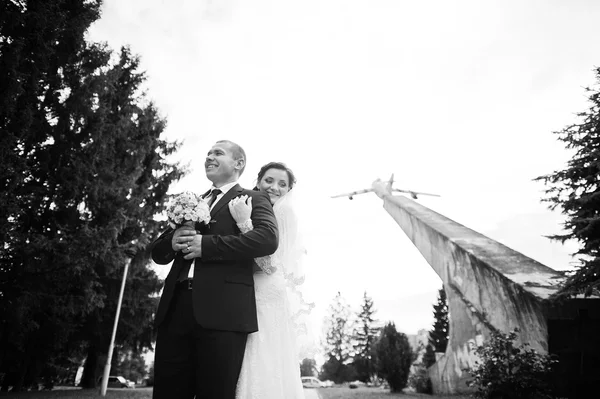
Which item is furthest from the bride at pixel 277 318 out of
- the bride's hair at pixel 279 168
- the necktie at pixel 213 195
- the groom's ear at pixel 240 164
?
the bride's hair at pixel 279 168

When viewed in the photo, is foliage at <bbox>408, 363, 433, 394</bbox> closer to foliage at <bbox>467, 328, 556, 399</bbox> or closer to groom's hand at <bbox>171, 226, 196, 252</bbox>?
foliage at <bbox>467, 328, 556, 399</bbox>

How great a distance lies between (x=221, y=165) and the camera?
2.69 m

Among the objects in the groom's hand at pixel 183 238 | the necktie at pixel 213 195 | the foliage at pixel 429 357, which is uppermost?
the necktie at pixel 213 195

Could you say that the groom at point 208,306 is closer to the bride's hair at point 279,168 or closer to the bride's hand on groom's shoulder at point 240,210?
the bride's hand on groom's shoulder at point 240,210

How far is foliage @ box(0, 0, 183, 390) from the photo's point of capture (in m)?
9.54

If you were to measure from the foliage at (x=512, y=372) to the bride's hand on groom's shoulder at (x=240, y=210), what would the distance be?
5.63 metres

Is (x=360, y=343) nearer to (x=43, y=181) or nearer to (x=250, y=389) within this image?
(x=43, y=181)

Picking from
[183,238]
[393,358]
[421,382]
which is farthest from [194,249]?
[393,358]

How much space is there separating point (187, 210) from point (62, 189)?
11110mm

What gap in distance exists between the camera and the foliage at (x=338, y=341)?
51312 mm

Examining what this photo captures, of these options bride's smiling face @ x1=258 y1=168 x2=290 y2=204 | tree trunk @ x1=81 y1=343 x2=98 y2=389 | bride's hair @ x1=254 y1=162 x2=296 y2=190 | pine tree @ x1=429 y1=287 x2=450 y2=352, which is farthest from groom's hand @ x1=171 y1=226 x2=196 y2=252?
pine tree @ x1=429 y1=287 x2=450 y2=352

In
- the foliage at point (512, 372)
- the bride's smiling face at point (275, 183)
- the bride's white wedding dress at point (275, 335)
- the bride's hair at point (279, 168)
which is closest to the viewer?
the bride's white wedding dress at point (275, 335)

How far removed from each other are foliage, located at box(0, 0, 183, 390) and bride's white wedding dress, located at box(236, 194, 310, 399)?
26.4ft

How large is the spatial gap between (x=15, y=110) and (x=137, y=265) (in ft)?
24.1
